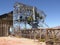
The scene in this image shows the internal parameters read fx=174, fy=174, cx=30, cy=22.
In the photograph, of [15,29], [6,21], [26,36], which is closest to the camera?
[26,36]

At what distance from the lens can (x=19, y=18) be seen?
116 feet

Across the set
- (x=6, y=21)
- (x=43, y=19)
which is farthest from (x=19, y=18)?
(x=43, y=19)

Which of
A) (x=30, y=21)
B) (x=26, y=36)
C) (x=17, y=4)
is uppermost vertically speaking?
(x=17, y=4)

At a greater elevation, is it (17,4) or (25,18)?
(17,4)

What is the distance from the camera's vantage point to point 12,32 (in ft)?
116

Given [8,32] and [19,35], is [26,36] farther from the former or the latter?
[8,32]

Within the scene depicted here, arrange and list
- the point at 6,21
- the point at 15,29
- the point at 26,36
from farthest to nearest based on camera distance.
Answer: the point at 6,21 → the point at 15,29 → the point at 26,36

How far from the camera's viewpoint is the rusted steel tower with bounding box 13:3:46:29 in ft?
115

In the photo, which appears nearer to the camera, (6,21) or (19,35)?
(19,35)

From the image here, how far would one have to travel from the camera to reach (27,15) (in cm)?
3656

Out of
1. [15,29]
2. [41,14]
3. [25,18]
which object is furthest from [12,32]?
[41,14]

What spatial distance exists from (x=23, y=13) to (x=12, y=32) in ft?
14.7

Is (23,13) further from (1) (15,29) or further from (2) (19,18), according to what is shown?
(1) (15,29)

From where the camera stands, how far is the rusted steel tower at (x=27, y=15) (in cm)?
3497
